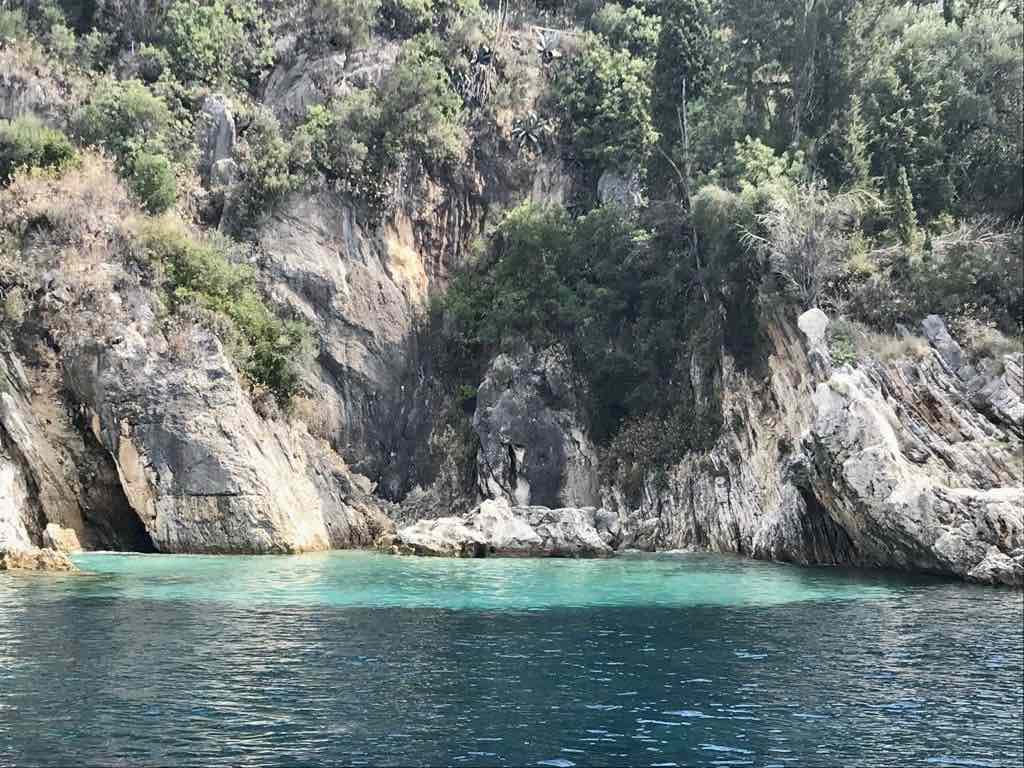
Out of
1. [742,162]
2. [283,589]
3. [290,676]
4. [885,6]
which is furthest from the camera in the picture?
[885,6]

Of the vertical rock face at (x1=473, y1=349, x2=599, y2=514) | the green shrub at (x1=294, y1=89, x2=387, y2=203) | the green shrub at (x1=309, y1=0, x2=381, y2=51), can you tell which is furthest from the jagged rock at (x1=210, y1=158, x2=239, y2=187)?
the vertical rock face at (x1=473, y1=349, x2=599, y2=514)

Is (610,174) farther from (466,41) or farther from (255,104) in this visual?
(255,104)

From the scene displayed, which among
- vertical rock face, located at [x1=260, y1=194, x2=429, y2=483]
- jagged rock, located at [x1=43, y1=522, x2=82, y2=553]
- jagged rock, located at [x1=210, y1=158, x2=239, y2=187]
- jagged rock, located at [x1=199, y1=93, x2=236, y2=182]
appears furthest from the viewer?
jagged rock, located at [x1=199, y1=93, x2=236, y2=182]

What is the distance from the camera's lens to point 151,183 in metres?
49.0

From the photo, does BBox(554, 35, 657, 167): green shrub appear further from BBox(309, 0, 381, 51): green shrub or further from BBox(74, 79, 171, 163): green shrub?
BBox(74, 79, 171, 163): green shrub

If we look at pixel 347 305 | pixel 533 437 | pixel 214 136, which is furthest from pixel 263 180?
pixel 533 437

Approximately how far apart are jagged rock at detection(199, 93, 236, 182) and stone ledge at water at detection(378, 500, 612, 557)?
78.3ft

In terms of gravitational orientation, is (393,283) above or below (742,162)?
below

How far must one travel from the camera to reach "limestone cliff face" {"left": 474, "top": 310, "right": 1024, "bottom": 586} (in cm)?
3303

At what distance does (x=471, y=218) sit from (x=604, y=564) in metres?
26.4

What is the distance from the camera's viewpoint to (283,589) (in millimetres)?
29859

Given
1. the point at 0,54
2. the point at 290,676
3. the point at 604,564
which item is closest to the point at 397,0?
the point at 0,54

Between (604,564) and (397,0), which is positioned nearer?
(604,564)

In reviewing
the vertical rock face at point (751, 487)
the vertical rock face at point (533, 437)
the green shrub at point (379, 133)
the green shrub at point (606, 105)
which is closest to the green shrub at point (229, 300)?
the vertical rock face at point (533, 437)
